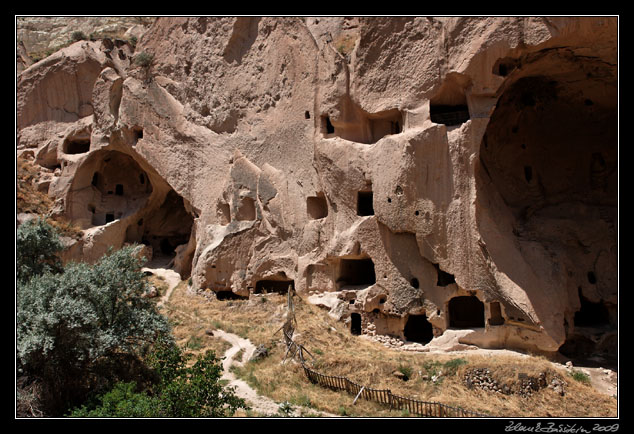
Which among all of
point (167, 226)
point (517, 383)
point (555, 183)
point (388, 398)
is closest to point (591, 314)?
point (555, 183)

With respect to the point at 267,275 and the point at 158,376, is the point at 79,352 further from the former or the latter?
the point at 267,275

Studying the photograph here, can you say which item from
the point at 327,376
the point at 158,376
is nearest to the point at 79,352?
the point at 158,376

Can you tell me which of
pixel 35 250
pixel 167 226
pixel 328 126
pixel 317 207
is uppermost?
pixel 328 126

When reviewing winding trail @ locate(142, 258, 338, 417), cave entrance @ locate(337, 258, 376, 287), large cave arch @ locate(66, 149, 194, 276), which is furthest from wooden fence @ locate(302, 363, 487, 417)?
large cave arch @ locate(66, 149, 194, 276)

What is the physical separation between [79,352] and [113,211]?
59.8ft

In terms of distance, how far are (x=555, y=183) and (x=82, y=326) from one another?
20.4 metres

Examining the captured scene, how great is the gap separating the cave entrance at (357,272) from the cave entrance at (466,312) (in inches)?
132

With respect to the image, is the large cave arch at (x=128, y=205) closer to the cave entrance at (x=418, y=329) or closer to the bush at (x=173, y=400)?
the cave entrance at (x=418, y=329)

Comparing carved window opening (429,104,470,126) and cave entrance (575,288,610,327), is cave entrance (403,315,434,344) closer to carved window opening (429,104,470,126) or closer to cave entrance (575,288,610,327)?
cave entrance (575,288,610,327)

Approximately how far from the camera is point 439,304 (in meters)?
20.3

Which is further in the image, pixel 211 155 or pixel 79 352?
pixel 211 155

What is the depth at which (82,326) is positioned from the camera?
12.5 m

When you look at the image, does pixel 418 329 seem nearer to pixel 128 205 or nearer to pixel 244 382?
pixel 244 382

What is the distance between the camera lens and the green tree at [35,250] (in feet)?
43.9
